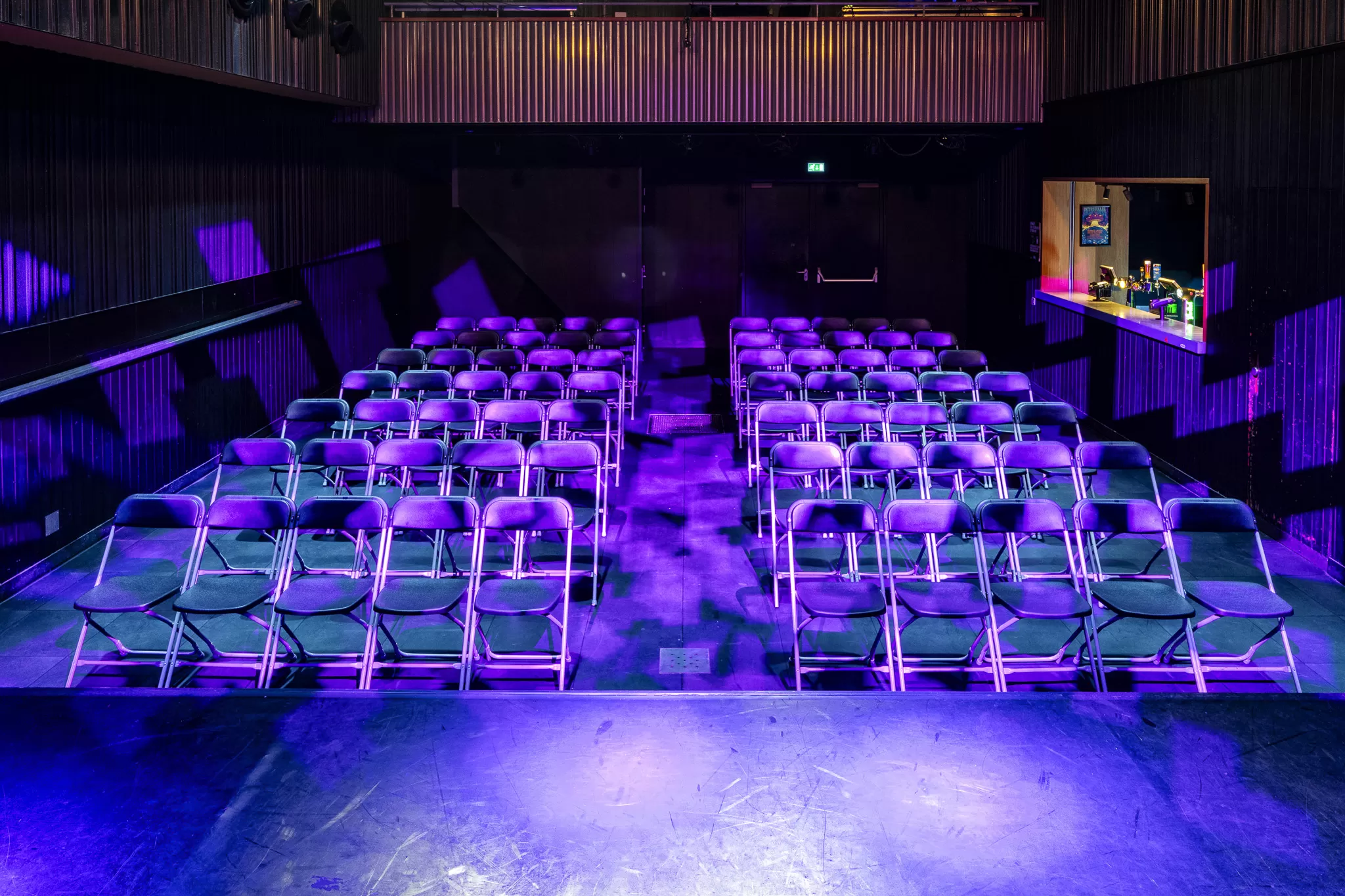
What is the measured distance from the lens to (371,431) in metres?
9.04

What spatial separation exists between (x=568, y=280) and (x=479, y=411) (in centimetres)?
737

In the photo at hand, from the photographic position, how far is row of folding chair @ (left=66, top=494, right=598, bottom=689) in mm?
5035

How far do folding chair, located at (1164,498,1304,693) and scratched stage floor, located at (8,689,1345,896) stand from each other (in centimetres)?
80

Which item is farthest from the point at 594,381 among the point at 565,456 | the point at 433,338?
the point at 433,338

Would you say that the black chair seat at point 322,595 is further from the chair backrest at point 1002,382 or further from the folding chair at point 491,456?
the chair backrest at point 1002,382

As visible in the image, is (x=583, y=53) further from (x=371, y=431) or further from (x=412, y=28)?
(x=371, y=431)

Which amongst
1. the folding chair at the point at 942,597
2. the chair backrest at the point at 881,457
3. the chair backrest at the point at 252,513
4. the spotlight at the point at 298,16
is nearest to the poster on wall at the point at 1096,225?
the chair backrest at the point at 881,457

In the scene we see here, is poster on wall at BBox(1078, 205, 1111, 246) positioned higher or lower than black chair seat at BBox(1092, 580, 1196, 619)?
higher

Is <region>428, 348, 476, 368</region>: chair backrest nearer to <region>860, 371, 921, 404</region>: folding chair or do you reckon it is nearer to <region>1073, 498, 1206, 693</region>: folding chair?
<region>860, 371, 921, 404</region>: folding chair

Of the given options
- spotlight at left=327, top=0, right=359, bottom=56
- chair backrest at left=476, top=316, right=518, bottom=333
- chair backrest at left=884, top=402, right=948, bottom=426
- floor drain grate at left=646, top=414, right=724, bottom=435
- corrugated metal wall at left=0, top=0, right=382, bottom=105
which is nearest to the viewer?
corrugated metal wall at left=0, top=0, right=382, bottom=105

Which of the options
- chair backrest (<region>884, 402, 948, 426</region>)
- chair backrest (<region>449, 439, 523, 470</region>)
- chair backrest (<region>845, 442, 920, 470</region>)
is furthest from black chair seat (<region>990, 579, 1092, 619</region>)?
chair backrest (<region>449, 439, 523, 470</region>)

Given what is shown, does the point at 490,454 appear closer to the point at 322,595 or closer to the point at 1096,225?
the point at 322,595

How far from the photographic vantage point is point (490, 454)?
6859 millimetres

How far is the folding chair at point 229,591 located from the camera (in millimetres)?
5031
